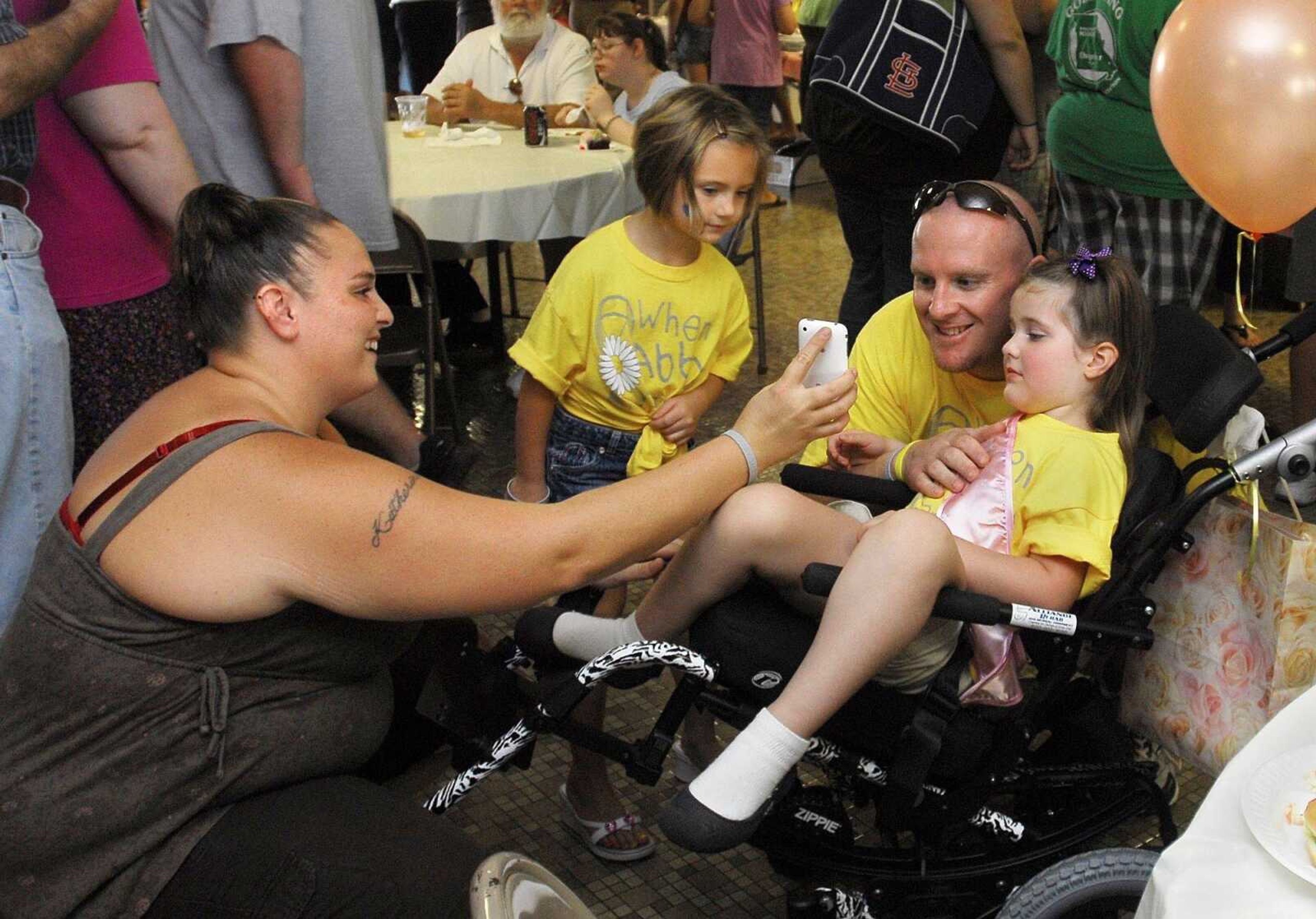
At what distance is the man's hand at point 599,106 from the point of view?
4234 mm

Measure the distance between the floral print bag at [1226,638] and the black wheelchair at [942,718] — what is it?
0.05m

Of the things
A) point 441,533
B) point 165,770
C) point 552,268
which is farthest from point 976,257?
point 552,268

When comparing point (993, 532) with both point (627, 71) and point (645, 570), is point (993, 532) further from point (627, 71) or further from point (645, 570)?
point (627, 71)

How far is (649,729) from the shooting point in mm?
2545

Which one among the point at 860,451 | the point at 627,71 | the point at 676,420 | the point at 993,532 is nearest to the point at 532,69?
the point at 627,71

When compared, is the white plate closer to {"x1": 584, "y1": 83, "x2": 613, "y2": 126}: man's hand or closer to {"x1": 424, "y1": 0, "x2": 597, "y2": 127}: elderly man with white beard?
{"x1": 584, "y1": 83, "x2": 613, "y2": 126}: man's hand

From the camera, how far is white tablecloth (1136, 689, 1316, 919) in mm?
1072

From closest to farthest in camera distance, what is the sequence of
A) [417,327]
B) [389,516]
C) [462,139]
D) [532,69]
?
[389,516]
[417,327]
[462,139]
[532,69]

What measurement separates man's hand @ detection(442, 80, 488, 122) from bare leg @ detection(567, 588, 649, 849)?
2887 millimetres

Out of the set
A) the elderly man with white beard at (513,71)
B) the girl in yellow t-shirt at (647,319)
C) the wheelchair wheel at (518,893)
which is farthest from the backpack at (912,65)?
the wheelchair wheel at (518,893)

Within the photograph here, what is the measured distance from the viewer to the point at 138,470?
4.74 feet

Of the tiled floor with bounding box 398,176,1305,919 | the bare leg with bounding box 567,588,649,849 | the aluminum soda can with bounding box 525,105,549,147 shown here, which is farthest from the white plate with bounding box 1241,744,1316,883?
the aluminum soda can with bounding box 525,105,549,147

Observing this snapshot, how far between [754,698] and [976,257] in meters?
0.77

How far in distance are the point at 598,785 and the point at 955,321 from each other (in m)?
0.97
